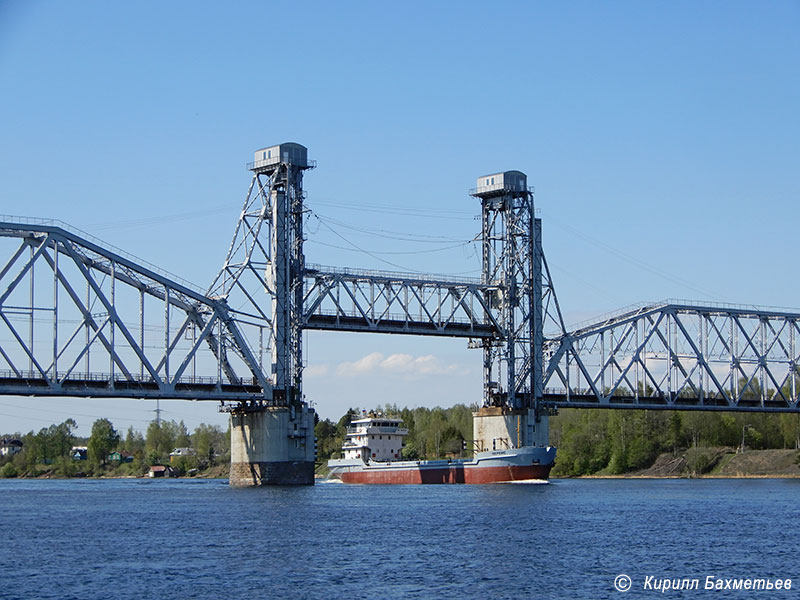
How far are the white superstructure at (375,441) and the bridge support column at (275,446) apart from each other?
28508 millimetres

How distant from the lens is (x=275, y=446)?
10519 centimetres

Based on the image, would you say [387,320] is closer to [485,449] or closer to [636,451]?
[485,449]

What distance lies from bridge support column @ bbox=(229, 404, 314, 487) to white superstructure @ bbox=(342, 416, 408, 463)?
28.5 m

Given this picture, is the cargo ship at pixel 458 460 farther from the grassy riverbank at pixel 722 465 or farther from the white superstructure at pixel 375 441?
the grassy riverbank at pixel 722 465

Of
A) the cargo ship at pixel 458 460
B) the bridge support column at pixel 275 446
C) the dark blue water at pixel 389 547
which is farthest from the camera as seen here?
the cargo ship at pixel 458 460

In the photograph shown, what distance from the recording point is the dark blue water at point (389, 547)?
43406mm

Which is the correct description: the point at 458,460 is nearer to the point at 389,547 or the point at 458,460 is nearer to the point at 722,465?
the point at 722,465

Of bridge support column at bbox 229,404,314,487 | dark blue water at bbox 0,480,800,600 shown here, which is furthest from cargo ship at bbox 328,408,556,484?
dark blue water at bbox 0,480,800,600

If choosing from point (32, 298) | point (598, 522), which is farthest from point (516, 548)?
point (32, 298)

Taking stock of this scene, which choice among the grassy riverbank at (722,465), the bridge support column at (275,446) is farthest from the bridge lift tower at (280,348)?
the grassy riverbank at (722,465)

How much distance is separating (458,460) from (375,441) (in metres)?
18.1

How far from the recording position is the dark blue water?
142 feet

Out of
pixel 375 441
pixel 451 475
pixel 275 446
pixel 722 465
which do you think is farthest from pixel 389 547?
pixel 722 465

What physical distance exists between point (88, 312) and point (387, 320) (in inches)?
1111
